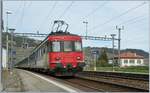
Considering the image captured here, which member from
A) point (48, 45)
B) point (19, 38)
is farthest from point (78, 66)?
point (19, 38)

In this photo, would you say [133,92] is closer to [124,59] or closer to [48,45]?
[48,45]

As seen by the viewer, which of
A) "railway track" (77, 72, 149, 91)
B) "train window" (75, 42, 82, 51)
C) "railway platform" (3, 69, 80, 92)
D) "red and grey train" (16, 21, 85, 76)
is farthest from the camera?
"train window" (75, 42, 82, 51)

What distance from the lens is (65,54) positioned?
1104 inches

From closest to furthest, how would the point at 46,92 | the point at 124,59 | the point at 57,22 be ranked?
the point at 46,92
the point at 57,22
the point at 124,59

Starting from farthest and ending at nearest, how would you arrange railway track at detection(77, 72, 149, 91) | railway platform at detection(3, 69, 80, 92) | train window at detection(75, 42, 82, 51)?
train window at detection(75, 42, 82, 51), railway track at detection(77, 72, 149, 91), railway platform at detection(3, 69, 80, 92)

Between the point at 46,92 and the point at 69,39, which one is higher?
the point at 69,39

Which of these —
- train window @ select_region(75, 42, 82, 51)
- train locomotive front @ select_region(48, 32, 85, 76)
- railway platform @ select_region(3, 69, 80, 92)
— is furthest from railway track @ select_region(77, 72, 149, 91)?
railway platform @ select_region(3, 69, 80, 92)

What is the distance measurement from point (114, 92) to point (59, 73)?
40.6ft

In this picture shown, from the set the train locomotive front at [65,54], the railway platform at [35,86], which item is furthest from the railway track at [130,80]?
the railway platform at [35,86]

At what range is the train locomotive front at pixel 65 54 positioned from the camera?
1090 inches

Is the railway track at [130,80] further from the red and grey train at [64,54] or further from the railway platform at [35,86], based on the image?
the railway platform at [35,86]

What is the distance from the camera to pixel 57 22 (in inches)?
1187

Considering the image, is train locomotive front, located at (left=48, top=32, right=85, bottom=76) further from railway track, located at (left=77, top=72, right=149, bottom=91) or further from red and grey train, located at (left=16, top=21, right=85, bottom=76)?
railway track, located at (left=77, top=72, right=149, bottom=91)

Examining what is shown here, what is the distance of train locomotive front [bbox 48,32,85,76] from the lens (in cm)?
2769
